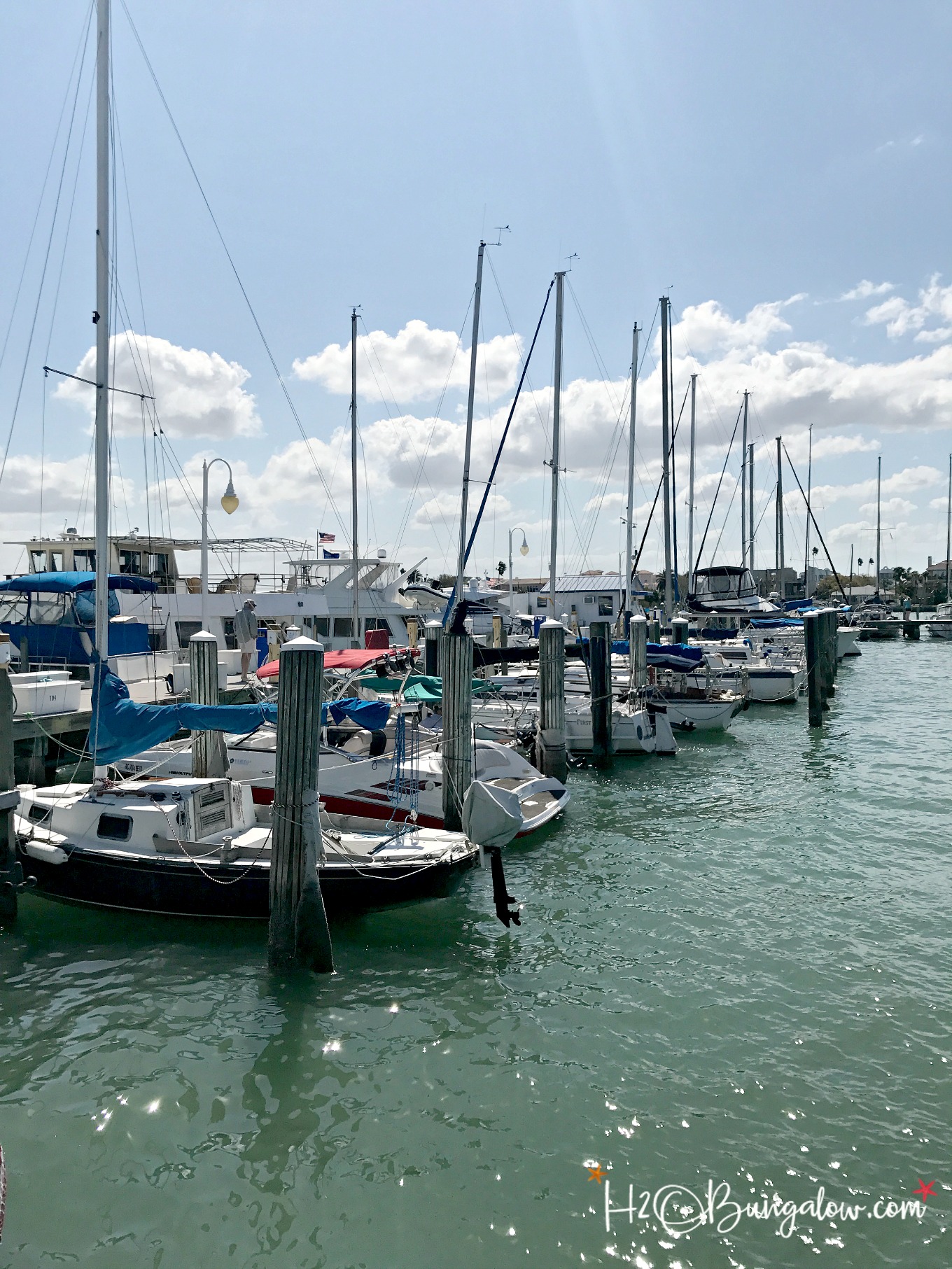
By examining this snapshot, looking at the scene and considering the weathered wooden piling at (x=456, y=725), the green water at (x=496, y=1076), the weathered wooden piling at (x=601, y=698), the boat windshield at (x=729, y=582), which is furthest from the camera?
the boat windshield at (x=729, y=582)

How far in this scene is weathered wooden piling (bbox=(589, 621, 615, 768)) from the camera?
2073 centimetres

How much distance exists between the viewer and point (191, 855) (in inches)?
423

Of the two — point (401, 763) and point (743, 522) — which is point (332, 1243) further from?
point (743, 522)

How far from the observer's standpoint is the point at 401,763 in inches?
533

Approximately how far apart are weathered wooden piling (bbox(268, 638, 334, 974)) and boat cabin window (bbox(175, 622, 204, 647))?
2573 cm

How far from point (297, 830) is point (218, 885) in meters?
2.08

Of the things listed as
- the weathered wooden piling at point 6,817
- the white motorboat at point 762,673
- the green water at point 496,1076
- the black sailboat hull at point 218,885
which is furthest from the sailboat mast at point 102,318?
the white motorboat at point 762,673

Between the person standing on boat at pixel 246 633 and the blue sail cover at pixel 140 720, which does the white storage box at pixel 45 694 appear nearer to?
the person standing on boat at pixel 246 633

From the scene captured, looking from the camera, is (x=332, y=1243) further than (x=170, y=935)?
No

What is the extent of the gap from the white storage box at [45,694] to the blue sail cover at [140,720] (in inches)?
278

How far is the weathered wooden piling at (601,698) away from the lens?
2073 cm

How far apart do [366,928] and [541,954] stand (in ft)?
7.80

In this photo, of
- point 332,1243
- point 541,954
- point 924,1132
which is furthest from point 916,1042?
point 332,1243

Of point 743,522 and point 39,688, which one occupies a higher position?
point 743,522
